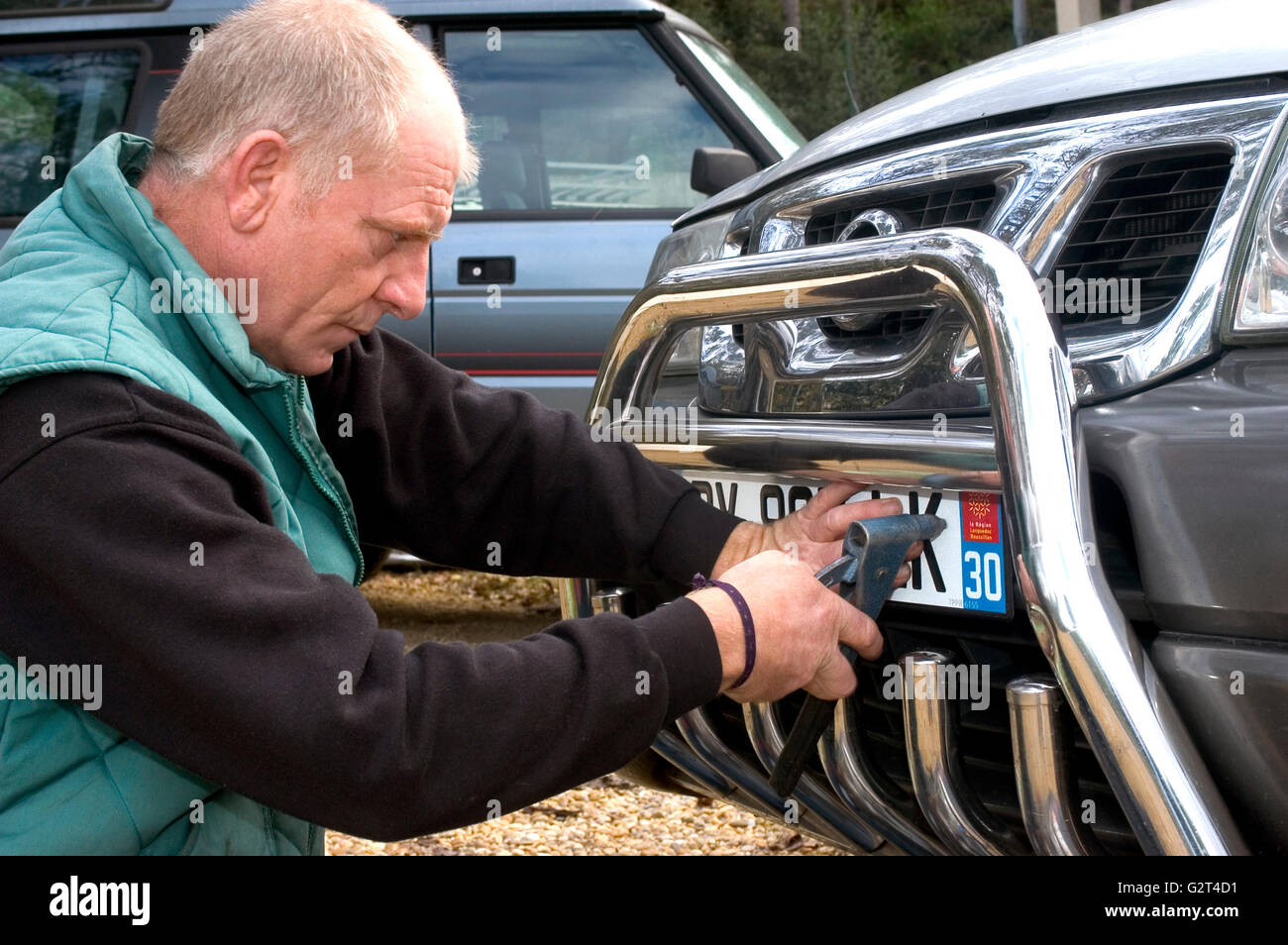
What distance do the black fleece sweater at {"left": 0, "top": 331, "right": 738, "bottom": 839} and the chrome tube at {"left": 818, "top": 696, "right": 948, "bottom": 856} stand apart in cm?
33

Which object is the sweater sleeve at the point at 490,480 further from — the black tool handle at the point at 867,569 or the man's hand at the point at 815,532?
the black tool handle at the point at 867,569

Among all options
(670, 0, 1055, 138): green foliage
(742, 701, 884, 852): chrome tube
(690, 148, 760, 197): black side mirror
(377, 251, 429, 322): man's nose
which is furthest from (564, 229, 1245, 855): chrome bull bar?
(670, 0, 1055, 138): green foliage

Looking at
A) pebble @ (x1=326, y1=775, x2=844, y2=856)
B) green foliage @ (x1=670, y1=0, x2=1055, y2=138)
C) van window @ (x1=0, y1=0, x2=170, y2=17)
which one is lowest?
pebble @ (x1=326, y1=775, x2=844, y2=856)

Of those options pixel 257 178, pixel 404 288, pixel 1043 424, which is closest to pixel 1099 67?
pixel 1043 424

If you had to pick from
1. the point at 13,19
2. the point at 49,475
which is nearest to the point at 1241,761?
the point at 49,475

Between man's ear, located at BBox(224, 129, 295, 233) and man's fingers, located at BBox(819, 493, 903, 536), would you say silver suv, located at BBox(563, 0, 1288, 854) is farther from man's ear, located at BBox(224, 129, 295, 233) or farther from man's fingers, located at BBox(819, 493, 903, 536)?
man's ear, located at BBox(224, 129, 295, 233)

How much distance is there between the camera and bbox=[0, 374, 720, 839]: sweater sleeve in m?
1.33

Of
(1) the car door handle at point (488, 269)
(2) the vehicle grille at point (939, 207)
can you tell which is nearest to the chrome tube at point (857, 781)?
(2) the vehicle grille at point (939, 207)

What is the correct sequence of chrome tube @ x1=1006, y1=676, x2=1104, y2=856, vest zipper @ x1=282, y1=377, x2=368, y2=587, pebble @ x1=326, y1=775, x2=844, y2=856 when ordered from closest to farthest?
1. chrome tube @ x1=1006, y1=676, x2=1104, y2=856
2. vest zipper @ x1=282, y1=377, x2=368, y2=587
3. pebble @ x1=326, y1=775, x2=844, y2=856

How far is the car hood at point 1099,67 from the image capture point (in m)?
1.55

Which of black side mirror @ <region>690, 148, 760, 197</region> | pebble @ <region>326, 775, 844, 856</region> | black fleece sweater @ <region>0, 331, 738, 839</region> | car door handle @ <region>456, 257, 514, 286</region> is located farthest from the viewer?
car door handle @ <region>456, 257, 514, 286</region>

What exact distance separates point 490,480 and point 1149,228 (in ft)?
3.29

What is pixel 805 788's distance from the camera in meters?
1.95
